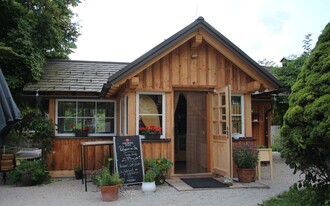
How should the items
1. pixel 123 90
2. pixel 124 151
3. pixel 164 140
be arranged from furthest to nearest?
pixel 123 90 → pixel 164 140 → pixel 124 151

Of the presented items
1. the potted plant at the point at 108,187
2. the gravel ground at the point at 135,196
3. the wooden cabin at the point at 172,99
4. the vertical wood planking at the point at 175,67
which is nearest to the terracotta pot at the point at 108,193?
the potted plant at the point at 108,187

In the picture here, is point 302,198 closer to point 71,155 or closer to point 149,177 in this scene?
point 149,177

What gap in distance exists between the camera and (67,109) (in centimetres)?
1070

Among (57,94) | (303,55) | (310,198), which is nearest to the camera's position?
(310,198)

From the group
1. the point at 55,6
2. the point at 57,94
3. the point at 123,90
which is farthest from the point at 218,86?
the point at 55,6

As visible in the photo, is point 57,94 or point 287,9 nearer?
point 57,94

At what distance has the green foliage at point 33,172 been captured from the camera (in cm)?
917

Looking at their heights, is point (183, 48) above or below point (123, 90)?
above

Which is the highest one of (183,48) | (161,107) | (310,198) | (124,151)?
(183,48)

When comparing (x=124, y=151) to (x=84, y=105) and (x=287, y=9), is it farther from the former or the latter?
(x=287, y=9)

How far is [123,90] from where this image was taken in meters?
9.49

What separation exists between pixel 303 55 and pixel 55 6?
10329 mm

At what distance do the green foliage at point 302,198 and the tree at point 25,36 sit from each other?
8.33 m

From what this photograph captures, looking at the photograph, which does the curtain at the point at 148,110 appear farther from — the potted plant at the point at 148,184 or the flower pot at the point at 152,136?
the potted plant at the point at 148,184
